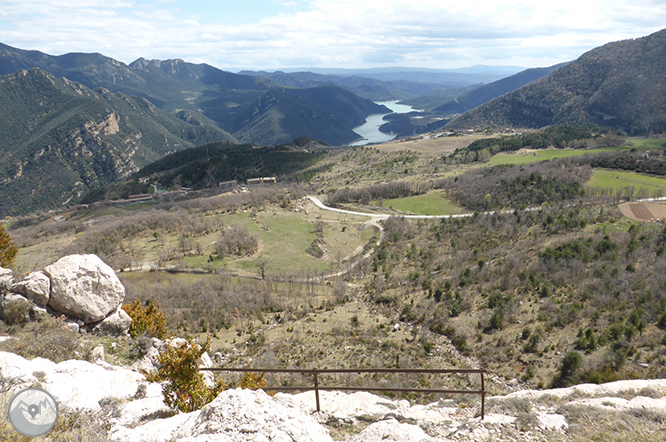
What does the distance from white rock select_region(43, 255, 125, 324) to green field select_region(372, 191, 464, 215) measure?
59.0m

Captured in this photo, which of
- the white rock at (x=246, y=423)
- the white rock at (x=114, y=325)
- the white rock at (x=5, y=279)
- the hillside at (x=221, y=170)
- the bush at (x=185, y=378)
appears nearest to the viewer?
the white rock at (x=246, y=423)

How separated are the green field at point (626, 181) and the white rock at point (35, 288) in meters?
78.3

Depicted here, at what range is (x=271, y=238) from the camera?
195 feet

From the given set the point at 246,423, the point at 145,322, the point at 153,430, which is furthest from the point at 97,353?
the point at 246,423

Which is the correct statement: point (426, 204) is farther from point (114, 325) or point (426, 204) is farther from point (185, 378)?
point (185, 378)

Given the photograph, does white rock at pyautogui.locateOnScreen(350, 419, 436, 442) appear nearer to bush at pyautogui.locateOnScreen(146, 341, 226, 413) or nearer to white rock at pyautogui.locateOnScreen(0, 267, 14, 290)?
bush at pyautogui.locateOnScreen(146, 341, 226, 413)

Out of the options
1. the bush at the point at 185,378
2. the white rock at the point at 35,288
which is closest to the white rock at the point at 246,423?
the bush at the point at 185,378

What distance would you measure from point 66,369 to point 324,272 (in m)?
39.7

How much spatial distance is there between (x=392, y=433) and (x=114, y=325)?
1555cm

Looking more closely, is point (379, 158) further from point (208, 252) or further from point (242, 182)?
point (208, 252)

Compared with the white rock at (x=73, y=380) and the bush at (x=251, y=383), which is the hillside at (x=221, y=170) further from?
the white rock at (x=73, y=380)

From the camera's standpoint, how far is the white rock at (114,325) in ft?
57.5

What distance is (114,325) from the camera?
17.8m

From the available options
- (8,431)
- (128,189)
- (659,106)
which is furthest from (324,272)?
(659,106)
